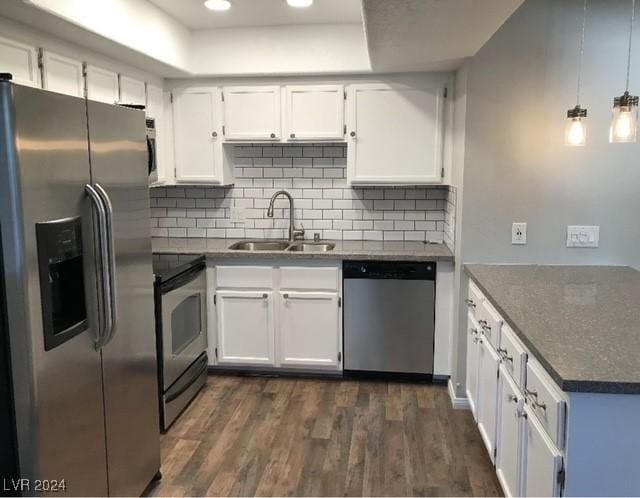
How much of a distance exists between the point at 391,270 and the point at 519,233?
0.87 meters

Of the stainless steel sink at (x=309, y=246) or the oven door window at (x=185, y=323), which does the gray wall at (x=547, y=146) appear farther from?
the oven door window at (x=185, y=323)

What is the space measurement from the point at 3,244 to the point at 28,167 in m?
0.23

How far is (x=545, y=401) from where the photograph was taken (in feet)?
5.36

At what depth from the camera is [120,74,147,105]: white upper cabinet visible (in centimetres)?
317

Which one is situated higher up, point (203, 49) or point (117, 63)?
point (203, 49)

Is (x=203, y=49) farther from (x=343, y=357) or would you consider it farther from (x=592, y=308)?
(x=592, y=308)

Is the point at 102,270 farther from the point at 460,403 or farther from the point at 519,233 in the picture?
the point at 460,403

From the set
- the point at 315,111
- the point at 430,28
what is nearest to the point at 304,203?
the point at 315,111

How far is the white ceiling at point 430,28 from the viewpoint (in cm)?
201

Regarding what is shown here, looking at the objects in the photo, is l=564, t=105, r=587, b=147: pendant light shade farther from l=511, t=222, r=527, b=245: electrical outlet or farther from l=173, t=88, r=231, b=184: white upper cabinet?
l=173, t=88, r=231, b=184: white upper cabinet

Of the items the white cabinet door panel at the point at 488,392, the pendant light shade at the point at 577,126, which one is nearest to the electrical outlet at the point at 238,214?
the white cabinet door panel at the point at 488,392

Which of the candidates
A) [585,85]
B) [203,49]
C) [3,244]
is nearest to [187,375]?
[3,244]

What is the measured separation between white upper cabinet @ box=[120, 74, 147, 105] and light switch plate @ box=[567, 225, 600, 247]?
108 inches

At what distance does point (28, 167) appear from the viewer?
1.51 m
